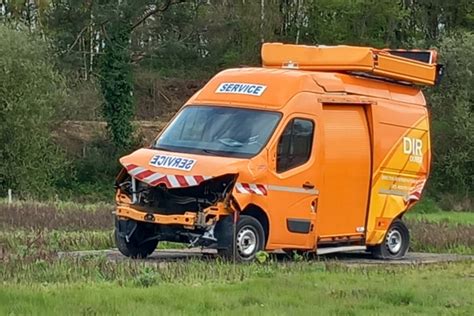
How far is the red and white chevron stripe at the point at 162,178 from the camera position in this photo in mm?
15475

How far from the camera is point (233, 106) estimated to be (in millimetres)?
17078

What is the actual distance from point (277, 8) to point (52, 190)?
20108 millimetres

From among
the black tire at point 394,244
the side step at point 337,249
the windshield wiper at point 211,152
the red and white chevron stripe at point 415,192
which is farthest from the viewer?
the red and white chevron stripe at point 415,192

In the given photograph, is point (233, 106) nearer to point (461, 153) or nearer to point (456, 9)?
point (461, 153)

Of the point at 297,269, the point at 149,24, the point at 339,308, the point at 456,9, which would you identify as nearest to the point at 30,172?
the point at 149,24

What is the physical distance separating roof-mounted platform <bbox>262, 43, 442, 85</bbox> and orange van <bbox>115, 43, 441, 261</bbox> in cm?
2

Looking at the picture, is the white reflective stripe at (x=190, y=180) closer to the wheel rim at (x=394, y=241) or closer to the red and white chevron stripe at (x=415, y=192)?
the wheel rim at (x=394, y=241)

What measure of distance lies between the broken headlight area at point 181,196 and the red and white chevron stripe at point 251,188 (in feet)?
0.45

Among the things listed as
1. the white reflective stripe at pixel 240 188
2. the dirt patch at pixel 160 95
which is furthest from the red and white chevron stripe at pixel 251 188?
the dirt patch at pixel 160 95

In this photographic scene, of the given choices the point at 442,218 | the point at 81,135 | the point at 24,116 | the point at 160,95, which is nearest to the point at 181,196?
the point at 442,218

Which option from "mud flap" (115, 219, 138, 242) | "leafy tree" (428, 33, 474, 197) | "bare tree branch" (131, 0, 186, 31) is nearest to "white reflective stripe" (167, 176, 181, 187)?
"mud flap" (115, 219, 138, 242)

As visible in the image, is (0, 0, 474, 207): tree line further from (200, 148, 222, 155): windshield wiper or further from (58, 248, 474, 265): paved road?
(200, 148, 222, 155): windshield wiper

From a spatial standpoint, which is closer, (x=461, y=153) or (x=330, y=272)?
(x=330, y=272)

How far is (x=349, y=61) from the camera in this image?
61.4 feet
